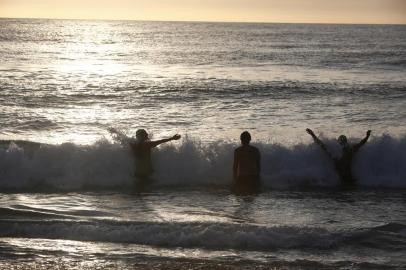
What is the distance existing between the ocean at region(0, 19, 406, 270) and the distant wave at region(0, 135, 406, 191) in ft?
0.09

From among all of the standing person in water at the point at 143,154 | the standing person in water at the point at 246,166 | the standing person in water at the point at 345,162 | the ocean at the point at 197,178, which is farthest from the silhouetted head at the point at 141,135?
the standing person in water at the point at 345,162

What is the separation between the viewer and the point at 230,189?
483 inches

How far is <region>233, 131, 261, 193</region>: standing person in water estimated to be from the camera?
11.7 meters

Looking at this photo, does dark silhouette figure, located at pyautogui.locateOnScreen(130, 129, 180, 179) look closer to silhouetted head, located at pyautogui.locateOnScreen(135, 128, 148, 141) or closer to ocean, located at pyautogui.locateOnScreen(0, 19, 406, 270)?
silhouetted head, located at pyautogui.locateOnScreen(135, 128, 148, 141)

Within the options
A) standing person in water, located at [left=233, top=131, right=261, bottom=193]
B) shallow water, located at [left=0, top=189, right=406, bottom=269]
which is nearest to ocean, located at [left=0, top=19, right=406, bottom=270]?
shallow water, located at [left=0, top=189, right=406, bottom=269]

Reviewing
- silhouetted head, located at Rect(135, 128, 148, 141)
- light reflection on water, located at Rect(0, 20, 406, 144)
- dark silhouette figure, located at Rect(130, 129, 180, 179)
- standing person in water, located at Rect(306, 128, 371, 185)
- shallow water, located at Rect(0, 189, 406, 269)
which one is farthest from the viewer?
light reflection on water, located at Rect(0, 20, 406, 144)

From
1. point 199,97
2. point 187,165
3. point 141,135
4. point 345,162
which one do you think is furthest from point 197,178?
point 199,97

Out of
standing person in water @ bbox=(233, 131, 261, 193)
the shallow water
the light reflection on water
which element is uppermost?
the light reflection on water

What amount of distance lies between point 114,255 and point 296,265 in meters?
2.38

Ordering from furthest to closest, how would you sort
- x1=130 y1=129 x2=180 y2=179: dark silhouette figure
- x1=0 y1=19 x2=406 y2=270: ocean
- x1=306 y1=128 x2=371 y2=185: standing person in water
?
x1=306 y1=128 x2=371 y2=185: standing person in water < x1=130 y1=129 x2=180 y2=179: dark silhouette figure < x1=0 y1=19 x2=406 y2=270: ocean

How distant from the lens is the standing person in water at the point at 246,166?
1170 cm

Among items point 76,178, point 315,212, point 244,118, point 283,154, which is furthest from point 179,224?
point 244,118

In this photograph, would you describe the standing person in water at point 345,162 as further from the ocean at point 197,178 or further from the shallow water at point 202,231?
the shallow water at point 202,231

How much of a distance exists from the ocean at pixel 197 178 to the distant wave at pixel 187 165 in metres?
0.03
